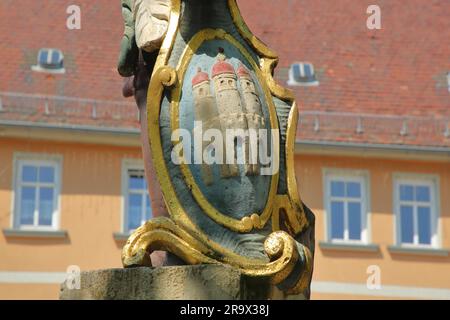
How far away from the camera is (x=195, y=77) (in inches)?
211

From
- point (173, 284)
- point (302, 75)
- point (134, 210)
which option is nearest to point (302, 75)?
point (302, 75)

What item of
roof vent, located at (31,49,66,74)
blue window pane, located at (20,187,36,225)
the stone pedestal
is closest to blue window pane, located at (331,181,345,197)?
roof vent, located at (31,49,66,74)

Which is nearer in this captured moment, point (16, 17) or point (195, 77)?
point (195, 77)

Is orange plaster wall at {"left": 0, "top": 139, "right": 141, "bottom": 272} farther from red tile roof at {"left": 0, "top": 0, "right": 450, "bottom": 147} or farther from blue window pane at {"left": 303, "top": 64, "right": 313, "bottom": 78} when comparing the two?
blue window pane at {"left": 303, "top": 64, "right": 313, "bottom": 78}

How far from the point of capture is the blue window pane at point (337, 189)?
29.3m

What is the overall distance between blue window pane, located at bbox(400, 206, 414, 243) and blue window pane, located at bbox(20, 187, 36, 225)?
7.03 meters

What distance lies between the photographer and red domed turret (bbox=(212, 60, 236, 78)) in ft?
17.6

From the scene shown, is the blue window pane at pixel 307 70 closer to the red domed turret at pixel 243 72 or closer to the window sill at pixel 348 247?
the window sill at pixel 348 247

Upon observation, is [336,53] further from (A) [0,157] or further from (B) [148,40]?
(B) [148,40]

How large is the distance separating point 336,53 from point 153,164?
984 inches

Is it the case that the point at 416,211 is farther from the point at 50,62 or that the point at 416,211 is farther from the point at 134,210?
the point at 50,62
